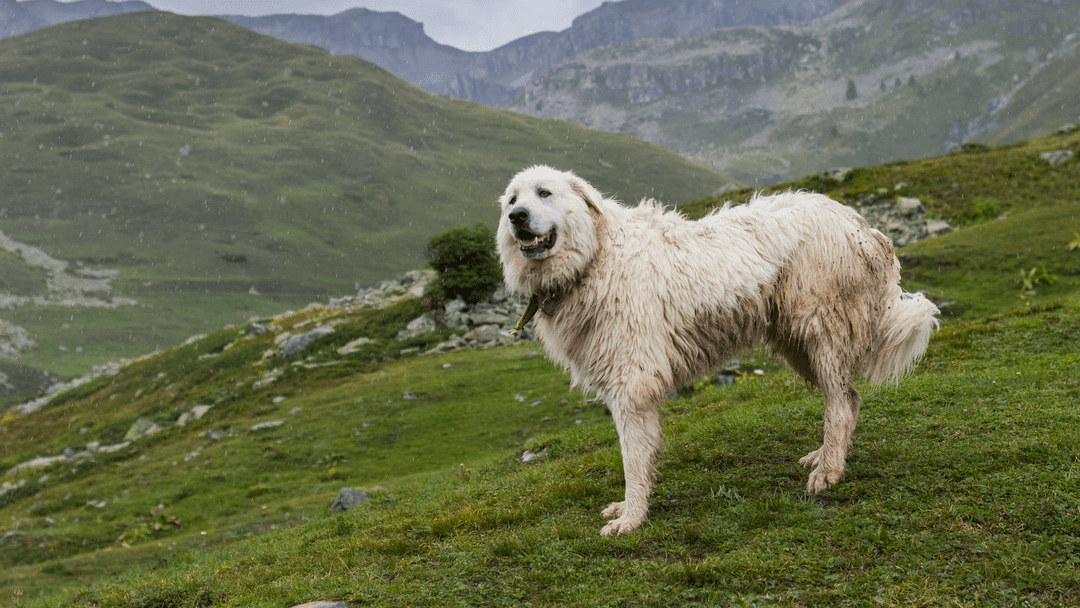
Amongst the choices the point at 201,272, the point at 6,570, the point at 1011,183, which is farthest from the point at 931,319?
the point at 201,272

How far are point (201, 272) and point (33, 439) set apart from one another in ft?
332

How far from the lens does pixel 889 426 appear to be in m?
8.19

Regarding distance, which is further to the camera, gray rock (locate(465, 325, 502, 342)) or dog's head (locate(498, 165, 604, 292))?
gray rock (locate(465, 325, 502, 342))

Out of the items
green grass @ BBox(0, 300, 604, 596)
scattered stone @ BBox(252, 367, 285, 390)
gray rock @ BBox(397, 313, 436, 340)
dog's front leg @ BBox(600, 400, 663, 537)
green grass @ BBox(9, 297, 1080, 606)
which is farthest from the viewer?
gray rock @ BBox(397, 313, 436, 340)

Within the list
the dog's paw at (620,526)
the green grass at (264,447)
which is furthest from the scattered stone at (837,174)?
the dog's paw at (620,526)

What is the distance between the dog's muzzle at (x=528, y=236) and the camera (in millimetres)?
6527

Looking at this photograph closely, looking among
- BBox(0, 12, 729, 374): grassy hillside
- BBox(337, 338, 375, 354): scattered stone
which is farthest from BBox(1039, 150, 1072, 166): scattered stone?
BBox(0, 12, 729, 374): grassy hillside

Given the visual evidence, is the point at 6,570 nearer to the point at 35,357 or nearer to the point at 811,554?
the point at 811,554

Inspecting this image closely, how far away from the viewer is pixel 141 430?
93.1 feet

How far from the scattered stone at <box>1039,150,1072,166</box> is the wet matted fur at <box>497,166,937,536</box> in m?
38.9

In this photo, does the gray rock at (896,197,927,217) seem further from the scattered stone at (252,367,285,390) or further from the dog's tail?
the scattered stone at (252,367,285,390)

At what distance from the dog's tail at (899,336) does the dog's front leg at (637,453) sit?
3034 mm

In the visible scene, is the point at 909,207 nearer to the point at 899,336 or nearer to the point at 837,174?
the point at 837,174

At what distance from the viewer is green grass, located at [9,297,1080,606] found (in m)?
4.83
